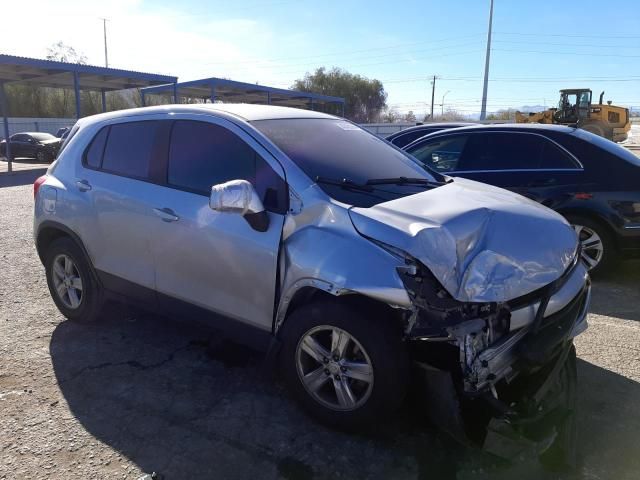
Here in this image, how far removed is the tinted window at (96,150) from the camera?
13.2ft

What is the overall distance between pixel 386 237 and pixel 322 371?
2.82 feet

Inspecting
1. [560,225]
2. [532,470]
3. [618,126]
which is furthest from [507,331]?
[618,126]

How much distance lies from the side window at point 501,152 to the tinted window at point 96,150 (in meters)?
3.91

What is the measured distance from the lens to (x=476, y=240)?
2674 millimetres

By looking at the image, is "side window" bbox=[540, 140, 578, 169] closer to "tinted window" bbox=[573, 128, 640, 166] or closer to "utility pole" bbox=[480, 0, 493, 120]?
"tinted window" bbox=[573, 128, 640, 166]

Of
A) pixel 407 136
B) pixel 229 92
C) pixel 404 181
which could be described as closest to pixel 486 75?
pixel 229 92

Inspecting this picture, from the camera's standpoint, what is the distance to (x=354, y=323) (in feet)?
8.53

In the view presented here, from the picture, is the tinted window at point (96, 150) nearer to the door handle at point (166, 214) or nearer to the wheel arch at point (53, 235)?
the wheel arch at point (53, 235)

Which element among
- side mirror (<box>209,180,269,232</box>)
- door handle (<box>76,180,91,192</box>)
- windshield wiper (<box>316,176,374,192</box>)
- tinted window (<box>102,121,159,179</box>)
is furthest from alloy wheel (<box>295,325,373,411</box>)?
door handle (<box>76,180,91,192</box>)

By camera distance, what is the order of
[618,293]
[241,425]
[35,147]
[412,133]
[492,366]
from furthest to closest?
[35,147]
[412,133]
[618,293]
[241,425]
[492,366]

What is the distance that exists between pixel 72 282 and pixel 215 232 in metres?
1.91

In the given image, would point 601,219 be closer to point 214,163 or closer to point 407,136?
point 214,163

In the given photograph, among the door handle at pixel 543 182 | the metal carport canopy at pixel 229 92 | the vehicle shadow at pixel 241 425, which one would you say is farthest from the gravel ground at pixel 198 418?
the metal carport canopy at pixel 229 92

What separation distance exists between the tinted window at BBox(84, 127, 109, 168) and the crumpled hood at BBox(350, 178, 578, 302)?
2.38m
